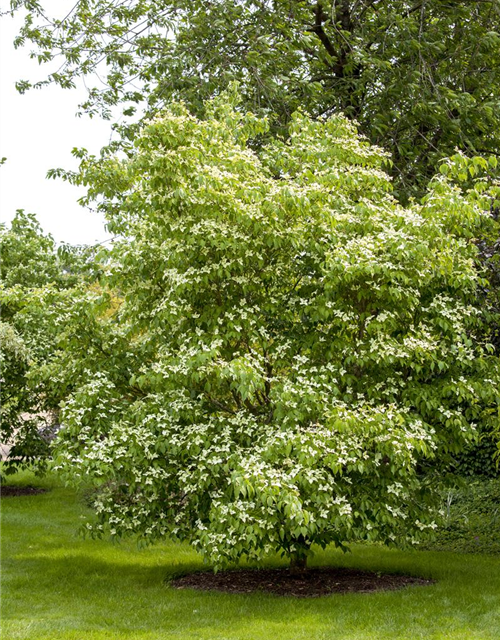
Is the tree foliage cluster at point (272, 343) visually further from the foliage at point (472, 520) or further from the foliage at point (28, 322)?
the foliage at point (472, 520)

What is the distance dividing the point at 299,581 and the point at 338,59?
30.4 ft

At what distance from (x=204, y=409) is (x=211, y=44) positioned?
272 inches

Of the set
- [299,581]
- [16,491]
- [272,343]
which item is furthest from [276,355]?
[16,491]

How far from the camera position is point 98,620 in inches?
292

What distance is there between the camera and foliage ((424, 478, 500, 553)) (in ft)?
36.2

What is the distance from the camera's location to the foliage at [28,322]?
367 inches

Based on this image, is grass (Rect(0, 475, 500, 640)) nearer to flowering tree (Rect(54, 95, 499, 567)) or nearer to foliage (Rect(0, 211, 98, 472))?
flowering tree (Rect(54, 95, 499, 567))

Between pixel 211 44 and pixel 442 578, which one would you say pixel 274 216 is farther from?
pixel 211 44

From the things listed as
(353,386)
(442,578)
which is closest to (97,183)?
(353,386)

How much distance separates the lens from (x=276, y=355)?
785 cm

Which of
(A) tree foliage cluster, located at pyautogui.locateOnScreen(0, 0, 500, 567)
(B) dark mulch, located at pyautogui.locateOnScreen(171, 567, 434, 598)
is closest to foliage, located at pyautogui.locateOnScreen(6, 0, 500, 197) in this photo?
(A) tree foliage cluster, located at pyautogui.locateOnScreen(0, 0, 500, 567)

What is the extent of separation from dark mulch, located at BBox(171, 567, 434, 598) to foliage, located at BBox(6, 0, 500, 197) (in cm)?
592

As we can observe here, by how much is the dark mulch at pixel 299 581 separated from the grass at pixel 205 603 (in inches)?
11.0

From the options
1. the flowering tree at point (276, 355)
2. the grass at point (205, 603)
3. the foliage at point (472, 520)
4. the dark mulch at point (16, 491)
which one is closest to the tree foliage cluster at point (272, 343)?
the flowering tree at point (276, 355)
